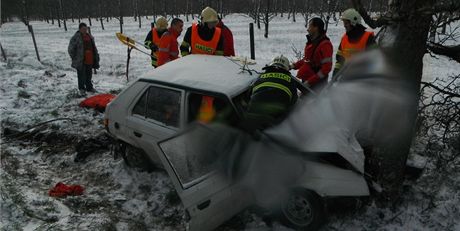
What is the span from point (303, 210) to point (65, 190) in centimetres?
323

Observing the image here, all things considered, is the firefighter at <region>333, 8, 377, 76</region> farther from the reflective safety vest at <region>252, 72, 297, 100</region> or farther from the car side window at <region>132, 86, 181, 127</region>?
the car side window at <region>132, 86, 181, 127</region>

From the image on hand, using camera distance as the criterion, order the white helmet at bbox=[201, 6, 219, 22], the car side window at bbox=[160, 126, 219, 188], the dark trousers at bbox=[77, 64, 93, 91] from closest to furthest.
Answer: the car side window at bbox=[160, 126, 219, 188] → the white helmet at bbox=[201, 6, 219, 22] → the dark trousers at bbox=[77, 64, 93, 91]

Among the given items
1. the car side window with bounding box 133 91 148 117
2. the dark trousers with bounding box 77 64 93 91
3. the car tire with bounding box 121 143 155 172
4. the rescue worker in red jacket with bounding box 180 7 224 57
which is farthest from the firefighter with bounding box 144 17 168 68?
the car side window with bounding box 133 91 148 117

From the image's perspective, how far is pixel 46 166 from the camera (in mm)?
6004

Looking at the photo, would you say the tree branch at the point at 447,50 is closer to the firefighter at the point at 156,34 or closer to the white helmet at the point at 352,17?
the white helmet at the point at 352,17

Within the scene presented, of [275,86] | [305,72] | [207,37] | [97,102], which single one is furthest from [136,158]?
[97,102]

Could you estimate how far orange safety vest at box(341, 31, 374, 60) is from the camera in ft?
17.5

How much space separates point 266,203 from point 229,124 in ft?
3.03

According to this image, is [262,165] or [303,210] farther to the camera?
[303,210]

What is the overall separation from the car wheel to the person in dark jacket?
6.76m

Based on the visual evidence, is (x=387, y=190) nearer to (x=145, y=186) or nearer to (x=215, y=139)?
(x=215, y=139)

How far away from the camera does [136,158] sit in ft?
17.5

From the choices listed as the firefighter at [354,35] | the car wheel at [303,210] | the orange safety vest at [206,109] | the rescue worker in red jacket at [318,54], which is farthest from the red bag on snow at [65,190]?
the firefighter at [354,35]

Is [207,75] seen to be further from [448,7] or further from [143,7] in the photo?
[143,7]
